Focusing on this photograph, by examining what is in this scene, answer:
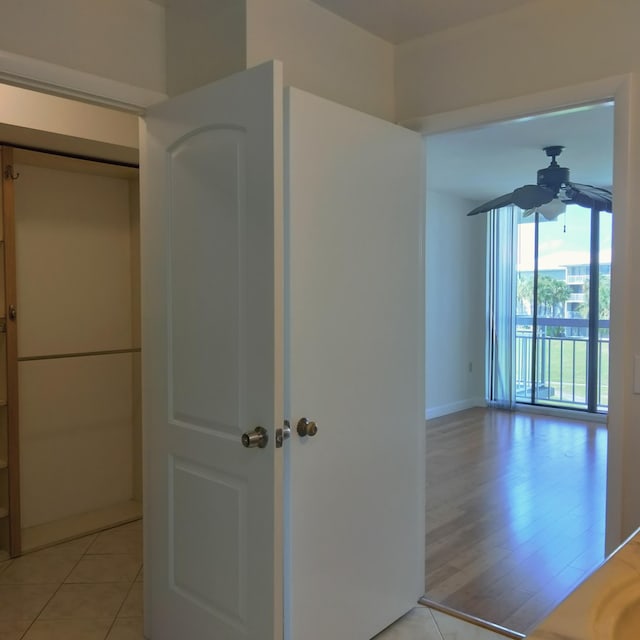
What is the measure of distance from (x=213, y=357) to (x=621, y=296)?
1.38m

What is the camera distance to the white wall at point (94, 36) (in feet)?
6.00

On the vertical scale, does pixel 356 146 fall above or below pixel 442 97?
below

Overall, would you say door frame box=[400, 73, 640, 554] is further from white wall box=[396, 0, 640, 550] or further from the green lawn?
the green lawn

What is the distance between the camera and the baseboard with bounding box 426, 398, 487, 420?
6.53 meters

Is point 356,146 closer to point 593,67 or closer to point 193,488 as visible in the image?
point 593,67

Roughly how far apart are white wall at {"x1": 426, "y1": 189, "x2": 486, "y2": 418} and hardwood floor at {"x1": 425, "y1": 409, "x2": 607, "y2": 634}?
811mm

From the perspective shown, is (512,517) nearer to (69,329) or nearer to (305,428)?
(305,428)

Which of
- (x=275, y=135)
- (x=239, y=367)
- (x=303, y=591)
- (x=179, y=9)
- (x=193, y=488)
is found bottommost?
(x=303, y=591)

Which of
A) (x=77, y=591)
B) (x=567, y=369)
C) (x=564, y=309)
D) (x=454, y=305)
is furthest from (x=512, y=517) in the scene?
(x=564, y=309)

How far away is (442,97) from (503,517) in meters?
2.53

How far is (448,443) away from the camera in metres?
5.43

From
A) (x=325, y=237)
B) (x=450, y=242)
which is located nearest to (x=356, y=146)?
(x=325, y=237)

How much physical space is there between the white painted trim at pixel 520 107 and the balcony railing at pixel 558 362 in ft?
16.4

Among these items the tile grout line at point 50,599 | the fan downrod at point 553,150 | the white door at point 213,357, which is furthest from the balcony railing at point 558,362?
the white door at point 213,357
